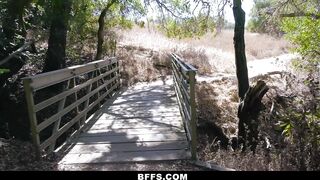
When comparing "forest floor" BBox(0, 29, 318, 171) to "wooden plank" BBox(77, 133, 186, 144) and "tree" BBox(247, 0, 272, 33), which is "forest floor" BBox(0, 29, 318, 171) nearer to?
"wooden plank" BBox(77, 133, 186, 144)

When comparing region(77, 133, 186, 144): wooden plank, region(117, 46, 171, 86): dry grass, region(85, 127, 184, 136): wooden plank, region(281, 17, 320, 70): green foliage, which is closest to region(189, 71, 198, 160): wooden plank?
region(77, 133, 186, 144): wooden plank

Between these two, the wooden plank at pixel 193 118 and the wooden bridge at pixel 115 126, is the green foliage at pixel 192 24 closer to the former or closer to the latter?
the wooden bridge at pixel 115 126

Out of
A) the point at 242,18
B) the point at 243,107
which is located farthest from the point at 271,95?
the point at 243,107

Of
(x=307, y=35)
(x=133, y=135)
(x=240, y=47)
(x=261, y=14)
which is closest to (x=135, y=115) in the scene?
(x=133, y=135)

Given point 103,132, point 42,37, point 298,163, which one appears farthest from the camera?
point 42,37

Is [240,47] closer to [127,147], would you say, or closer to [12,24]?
[12,24]

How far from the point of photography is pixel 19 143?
5.59 metres

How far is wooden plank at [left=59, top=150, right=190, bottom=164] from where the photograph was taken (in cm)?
519

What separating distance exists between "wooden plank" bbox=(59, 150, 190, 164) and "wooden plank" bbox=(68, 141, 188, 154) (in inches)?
5.9

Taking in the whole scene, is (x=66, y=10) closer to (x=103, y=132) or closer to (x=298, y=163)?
(x=103, y=132)

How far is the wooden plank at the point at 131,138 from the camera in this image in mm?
6172

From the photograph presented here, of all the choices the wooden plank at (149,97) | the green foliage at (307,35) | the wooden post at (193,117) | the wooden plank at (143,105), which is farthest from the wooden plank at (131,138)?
the green foliage at (307,35)

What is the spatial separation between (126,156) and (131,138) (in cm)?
96
